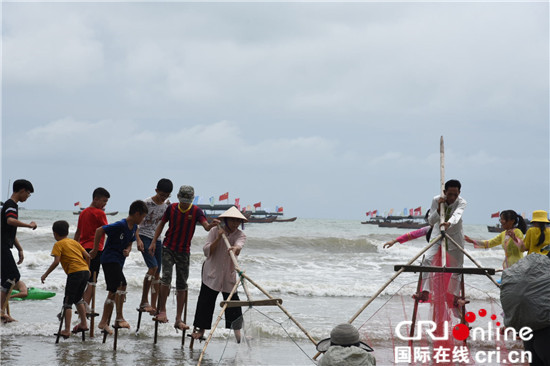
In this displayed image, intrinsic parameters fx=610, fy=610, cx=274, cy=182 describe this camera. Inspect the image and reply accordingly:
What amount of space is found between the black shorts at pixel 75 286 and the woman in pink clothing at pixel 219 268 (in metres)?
1.30

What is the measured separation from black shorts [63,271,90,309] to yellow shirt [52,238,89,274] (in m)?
0.05

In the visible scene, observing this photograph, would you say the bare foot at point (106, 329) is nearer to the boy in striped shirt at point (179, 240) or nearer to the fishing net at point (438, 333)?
the boy in striped shirt at point (179, 240)

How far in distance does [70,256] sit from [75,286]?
1.05 feet

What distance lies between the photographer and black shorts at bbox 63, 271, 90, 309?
6406mm

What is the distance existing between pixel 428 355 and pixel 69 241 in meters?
3.82

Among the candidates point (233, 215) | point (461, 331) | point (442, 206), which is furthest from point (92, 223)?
point (461, 331)

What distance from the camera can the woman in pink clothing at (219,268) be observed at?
5.96 metres

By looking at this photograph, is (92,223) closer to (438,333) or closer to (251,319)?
(251,319)

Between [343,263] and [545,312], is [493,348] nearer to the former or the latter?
[545,312]

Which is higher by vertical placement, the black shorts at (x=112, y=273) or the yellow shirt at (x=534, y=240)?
the yellow shirt at (x=534, y=240)

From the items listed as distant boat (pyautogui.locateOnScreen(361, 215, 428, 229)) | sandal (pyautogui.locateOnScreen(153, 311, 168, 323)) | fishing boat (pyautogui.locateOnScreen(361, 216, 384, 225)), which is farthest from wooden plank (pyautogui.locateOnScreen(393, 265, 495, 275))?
fishing boat (pyautogui.locateOnScreen(361, 216, 384, 225))

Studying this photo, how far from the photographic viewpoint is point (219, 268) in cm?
607

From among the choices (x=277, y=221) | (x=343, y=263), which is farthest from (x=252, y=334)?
(x=277, y=221)

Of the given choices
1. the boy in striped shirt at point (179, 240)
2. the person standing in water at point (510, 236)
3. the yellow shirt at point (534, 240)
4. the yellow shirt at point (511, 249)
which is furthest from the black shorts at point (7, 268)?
the yellow shirt at point (534, 240)
